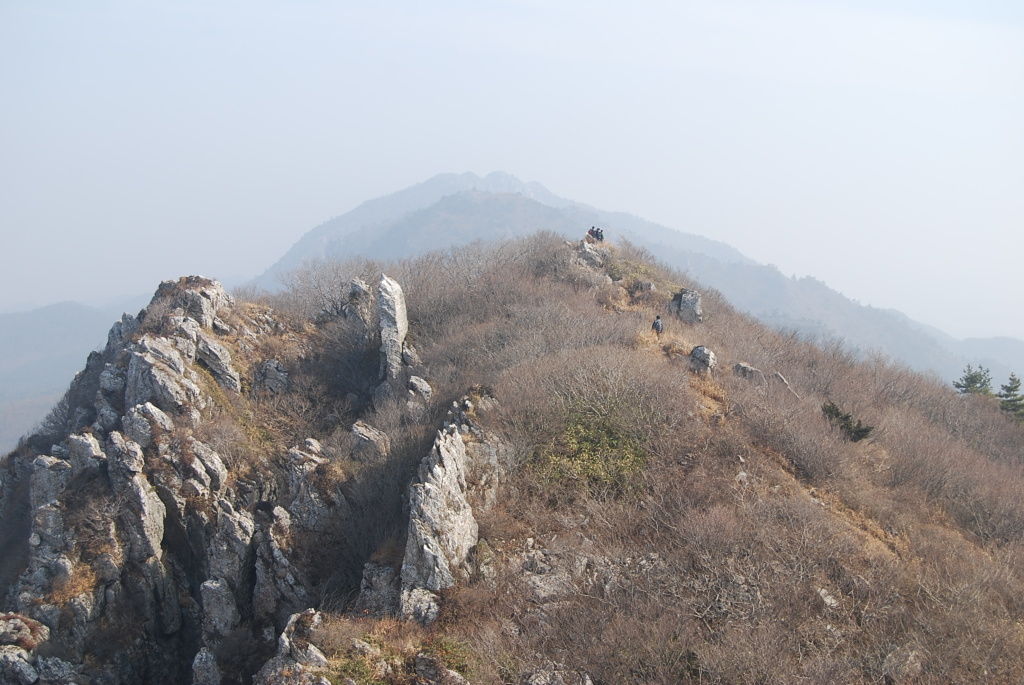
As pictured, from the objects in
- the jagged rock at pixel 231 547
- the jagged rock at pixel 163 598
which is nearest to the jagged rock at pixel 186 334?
the jagged rock at pixel 163 598

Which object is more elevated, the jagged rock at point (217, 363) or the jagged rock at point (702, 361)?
the jagged rock at point (702, 361)

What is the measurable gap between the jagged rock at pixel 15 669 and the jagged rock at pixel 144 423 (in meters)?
7.48

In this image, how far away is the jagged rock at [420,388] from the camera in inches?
945

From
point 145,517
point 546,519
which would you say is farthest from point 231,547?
point 546,519

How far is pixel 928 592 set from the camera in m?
13.6

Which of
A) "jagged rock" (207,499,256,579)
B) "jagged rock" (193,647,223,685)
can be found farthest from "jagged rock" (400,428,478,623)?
"jagged rock" (207,499,256,579)

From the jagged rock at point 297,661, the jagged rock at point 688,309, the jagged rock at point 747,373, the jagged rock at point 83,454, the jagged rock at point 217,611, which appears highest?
the jagged rock at point 688,309

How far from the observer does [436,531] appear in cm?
1495

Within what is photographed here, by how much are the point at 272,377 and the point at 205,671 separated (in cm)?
1682

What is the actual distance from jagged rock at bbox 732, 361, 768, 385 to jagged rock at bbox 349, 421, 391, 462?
14474mm

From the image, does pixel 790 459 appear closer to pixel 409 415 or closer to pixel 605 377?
pixel 605 377

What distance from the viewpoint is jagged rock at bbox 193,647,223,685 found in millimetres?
15312

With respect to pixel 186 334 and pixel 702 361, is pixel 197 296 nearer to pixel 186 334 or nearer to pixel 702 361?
pixel 186 334

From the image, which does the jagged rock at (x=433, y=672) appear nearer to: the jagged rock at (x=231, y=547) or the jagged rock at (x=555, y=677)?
the jagged rock at (x=555, y=677)
